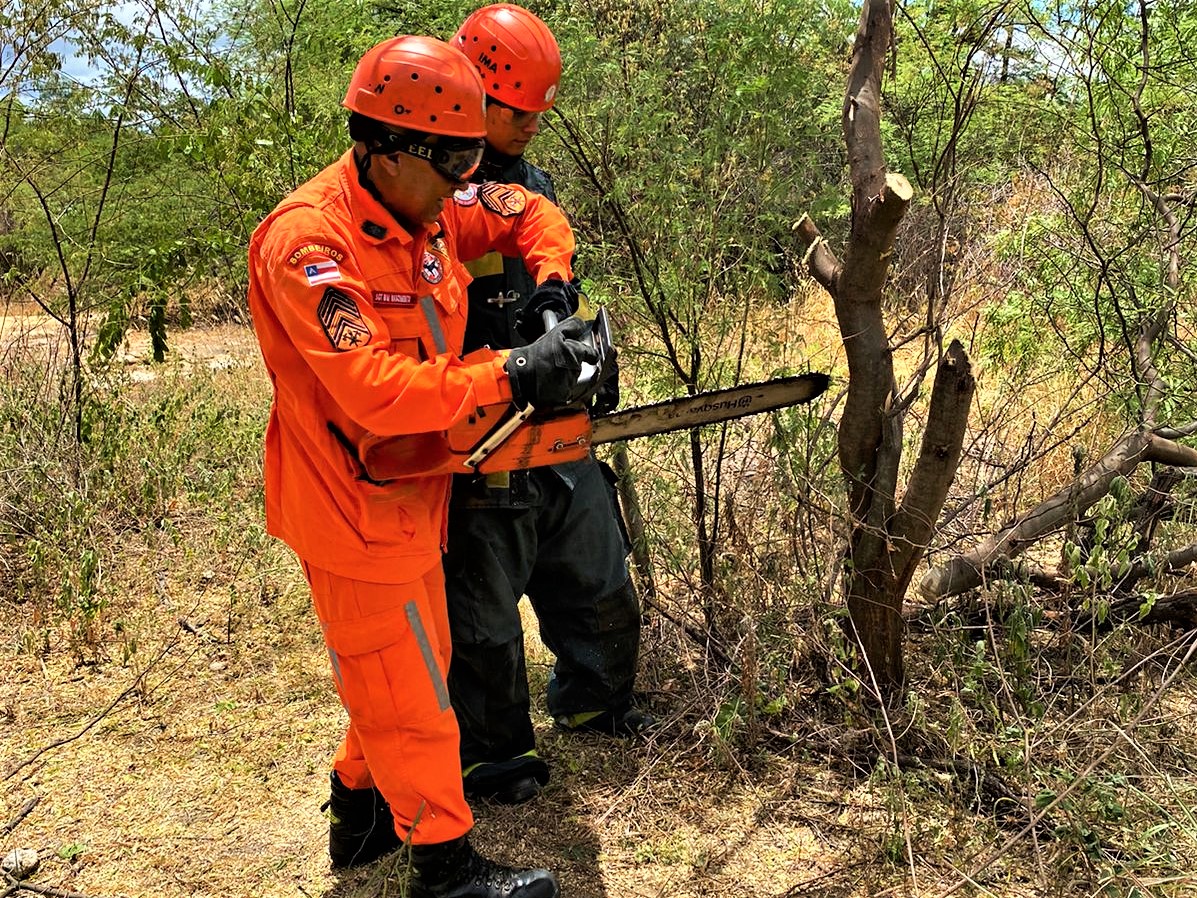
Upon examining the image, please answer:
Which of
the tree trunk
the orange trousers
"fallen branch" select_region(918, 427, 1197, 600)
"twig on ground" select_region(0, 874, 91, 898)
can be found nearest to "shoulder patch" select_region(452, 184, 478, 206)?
the tree trunk

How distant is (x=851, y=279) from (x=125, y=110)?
12.4 feet

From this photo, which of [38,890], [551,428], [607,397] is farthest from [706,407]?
[38,890]

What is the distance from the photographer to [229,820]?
306 cm

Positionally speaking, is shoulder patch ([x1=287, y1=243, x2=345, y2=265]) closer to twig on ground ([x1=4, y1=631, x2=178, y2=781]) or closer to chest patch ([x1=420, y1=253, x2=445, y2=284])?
chest patch ([x1=420, y1=253, x2=445, y2=284])

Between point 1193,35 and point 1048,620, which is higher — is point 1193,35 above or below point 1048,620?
above

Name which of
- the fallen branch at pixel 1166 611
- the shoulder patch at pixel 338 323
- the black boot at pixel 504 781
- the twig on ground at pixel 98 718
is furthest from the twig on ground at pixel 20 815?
the fallen branch at pixel 1166 611

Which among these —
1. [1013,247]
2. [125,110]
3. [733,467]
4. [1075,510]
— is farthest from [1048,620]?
[125,110]

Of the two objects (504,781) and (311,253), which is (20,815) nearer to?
(504,781)

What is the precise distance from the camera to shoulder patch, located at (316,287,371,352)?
207cm

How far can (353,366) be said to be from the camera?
2.06m

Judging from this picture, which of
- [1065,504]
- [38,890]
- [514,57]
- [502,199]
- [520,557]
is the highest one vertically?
[514,57]

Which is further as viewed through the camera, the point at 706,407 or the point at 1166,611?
the point at 1166,611

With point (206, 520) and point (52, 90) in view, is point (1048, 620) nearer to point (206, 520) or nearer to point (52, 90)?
point (206, 520)

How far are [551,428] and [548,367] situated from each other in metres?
0.30
